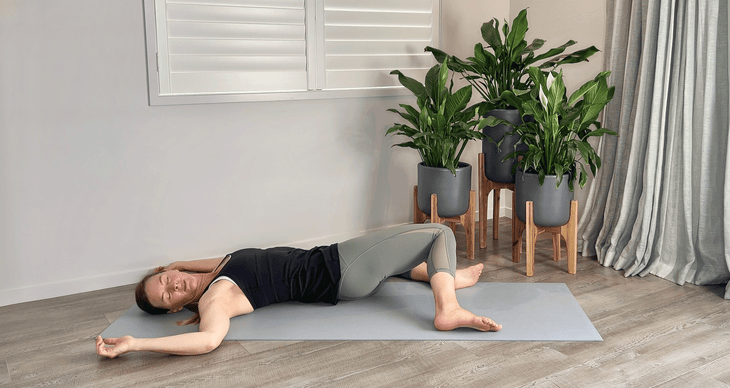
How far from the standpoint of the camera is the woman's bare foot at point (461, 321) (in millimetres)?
2303

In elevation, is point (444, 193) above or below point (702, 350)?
above

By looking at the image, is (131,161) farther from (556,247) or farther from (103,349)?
(556,247)

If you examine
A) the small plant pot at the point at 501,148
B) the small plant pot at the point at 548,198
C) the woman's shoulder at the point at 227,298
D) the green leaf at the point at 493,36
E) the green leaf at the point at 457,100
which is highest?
the green leaf at the point at 493,36

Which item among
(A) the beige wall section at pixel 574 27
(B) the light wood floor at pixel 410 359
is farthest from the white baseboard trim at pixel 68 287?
(A) the beige wall section at pixel 574 27

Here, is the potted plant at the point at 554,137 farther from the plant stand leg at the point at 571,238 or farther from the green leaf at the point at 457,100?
the green leaf at the point at 457,100

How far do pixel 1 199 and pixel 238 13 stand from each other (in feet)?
4.59

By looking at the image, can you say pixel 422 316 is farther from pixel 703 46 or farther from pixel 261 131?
pixel 703 46

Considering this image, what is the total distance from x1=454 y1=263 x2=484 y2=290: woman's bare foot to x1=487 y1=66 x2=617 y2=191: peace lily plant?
0.54 metres

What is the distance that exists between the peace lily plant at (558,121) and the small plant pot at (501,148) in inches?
9.7

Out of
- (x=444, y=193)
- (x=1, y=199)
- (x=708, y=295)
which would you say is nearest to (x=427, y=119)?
(x=444, y=193)

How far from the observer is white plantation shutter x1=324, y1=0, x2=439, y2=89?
11.2 feet

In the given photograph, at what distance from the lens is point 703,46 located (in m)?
2.80

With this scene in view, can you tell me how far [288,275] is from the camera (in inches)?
102

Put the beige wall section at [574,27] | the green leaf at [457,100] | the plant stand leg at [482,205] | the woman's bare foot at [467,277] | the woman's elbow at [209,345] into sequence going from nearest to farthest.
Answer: the woman's elbow at [209,345] < the woman's bare foot at [467,277] < the green leaf at [457,100] < the beige wall section at [574,27] < the plant stand leg at [482,205]
